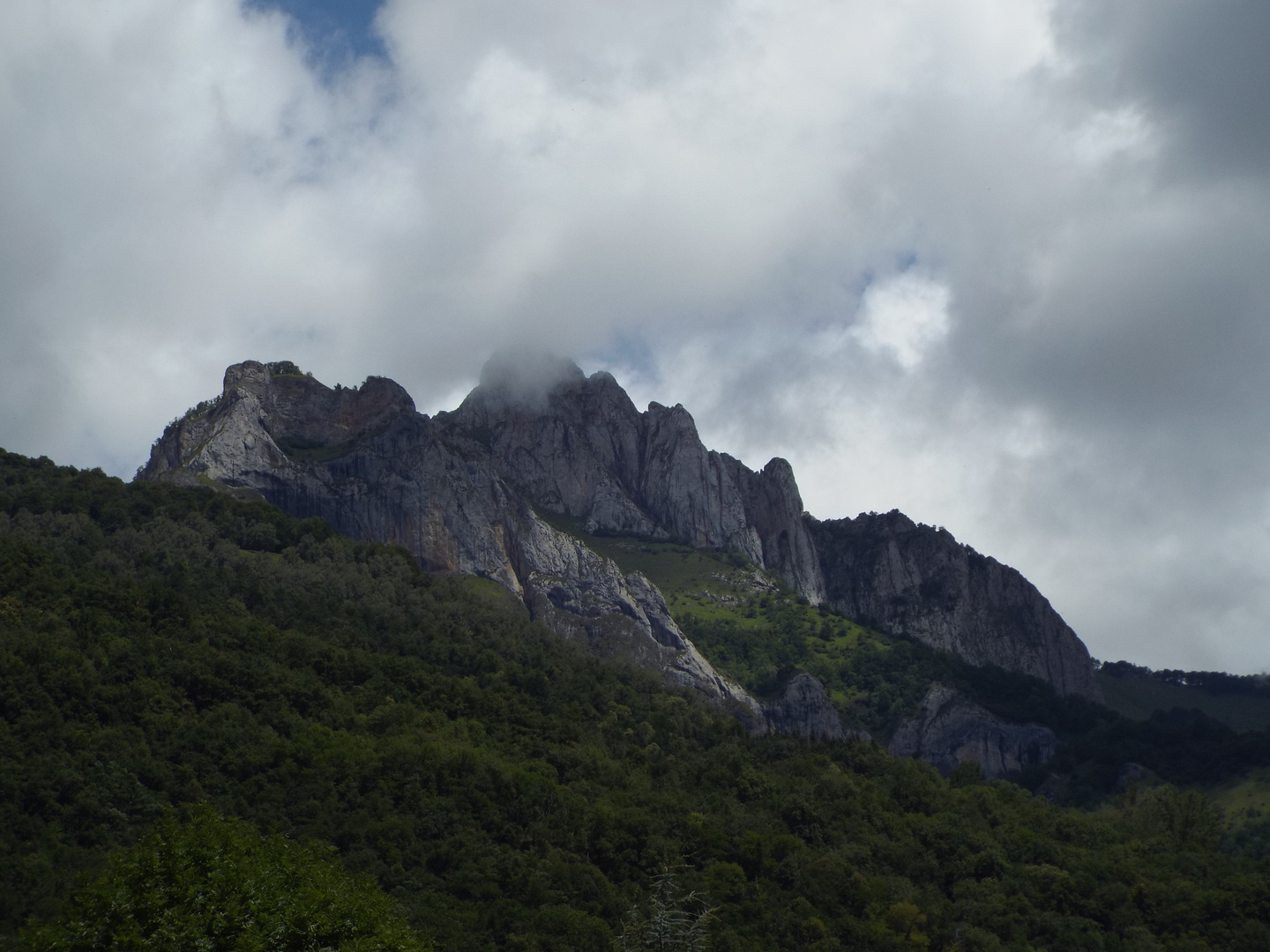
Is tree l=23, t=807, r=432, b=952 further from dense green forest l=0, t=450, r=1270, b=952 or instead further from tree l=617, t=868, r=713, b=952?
tree l=617, t=868, r=713, b=952

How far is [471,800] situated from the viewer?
339 feet

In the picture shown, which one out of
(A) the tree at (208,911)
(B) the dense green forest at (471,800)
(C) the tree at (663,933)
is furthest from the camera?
(B) the dense green forest at (471,800)

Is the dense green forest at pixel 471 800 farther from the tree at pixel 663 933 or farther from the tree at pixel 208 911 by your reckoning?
the tree at pixel 663 933

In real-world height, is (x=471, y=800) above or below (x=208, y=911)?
above

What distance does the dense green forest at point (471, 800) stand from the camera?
3435 inches

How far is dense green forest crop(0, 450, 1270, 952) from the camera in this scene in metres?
87.2

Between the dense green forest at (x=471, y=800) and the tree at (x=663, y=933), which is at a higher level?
the dense green forest at (x=471, y=800)

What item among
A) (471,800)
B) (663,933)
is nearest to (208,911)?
(663,933)

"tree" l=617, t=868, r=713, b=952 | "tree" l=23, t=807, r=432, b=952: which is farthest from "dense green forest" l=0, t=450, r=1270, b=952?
"tree" l=617, t=868, r=713, b=952

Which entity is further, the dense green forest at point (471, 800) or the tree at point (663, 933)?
the dense green forest at point (471, 800)

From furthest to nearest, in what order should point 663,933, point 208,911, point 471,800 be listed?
point 471,800 → point 663,933 → point 208,911

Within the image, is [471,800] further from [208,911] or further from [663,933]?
[208,911]

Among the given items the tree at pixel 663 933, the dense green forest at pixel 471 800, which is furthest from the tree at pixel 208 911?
the tree at pixel 663 933

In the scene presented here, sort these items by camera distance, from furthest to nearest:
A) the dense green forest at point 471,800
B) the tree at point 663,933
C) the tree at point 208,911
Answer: the dense green forest at point 471,800 → the tree at point 663,933 → the tree at point 208,911
